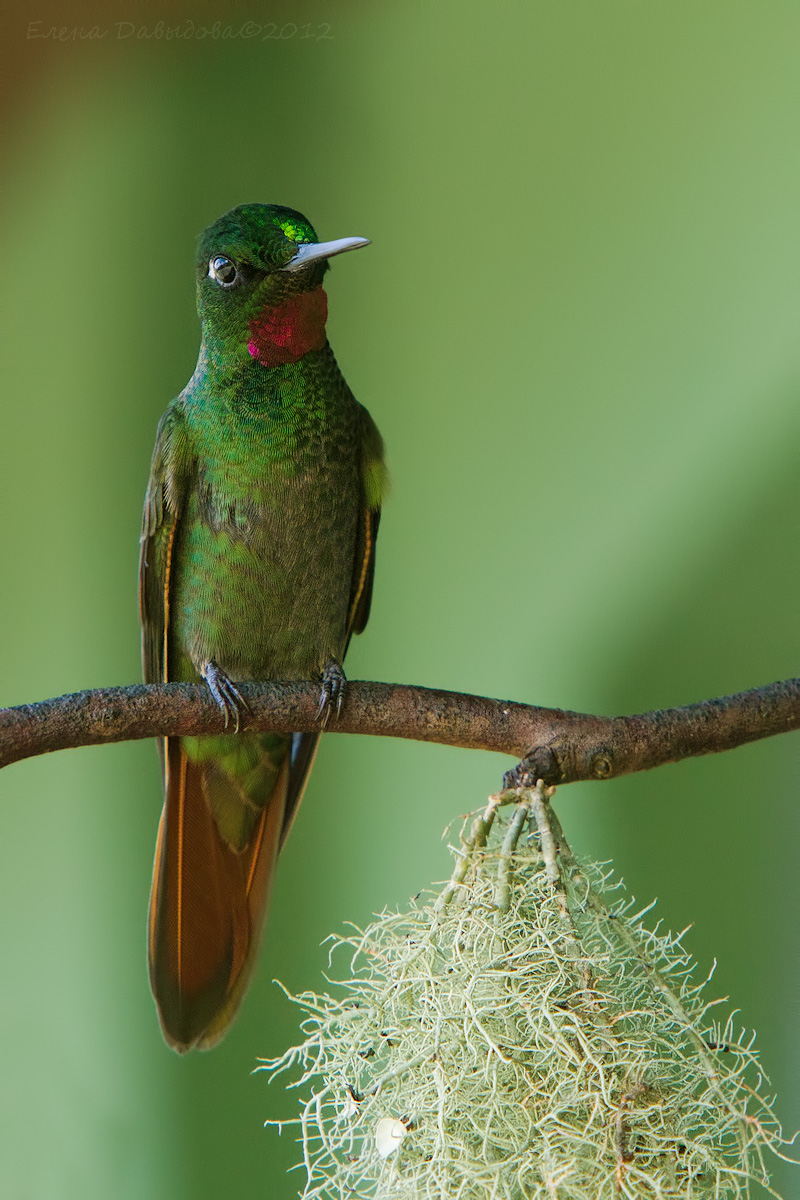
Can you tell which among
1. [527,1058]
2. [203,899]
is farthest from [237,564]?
[527,1058]

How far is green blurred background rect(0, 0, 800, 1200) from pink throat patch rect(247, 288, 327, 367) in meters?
0.30

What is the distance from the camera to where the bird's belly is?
83 cm

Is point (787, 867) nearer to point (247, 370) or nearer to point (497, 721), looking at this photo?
point (497, 721)

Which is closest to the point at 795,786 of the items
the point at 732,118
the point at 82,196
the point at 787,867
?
the point at 787,867

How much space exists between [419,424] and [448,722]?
54 centimetres

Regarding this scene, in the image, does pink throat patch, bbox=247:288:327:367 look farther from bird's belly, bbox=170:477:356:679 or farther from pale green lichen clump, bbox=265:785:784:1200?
pale green lichen clump, bbox=265:785:784:1200

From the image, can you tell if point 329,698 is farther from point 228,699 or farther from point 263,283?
point 263,283

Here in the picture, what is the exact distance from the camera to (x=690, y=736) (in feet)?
2.23

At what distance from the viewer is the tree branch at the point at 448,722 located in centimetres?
60

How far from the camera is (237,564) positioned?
0.83 metres

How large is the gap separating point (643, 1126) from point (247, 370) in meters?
0.60

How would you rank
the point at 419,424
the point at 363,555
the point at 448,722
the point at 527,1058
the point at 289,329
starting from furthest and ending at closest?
the point at 419,424 < the point at 363,555 < the point at 289,329 < the point at 448,722 < the point at 527,1058

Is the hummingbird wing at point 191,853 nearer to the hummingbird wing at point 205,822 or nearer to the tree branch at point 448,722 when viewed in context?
the hummingbird wing at point 205,822

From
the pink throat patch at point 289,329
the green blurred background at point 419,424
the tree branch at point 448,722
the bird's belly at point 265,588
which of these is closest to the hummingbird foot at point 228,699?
the tree branch at point 448,722
